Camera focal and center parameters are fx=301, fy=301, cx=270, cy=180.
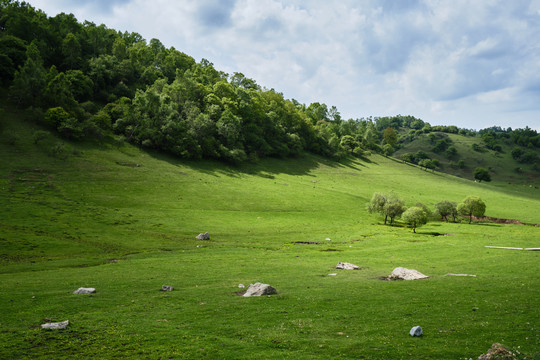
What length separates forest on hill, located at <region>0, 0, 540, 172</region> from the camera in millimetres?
92625

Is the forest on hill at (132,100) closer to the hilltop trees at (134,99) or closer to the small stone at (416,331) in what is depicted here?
the hilltop trees at (134,99)

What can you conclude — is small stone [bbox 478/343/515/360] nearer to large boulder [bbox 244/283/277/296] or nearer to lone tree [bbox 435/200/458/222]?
large boulder [bbox 244/283/277/296]

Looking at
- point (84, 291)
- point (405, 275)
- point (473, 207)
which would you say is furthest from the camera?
point (473, 207)

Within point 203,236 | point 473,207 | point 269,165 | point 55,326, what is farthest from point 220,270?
point 269,165

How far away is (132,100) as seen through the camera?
107625 millimetres

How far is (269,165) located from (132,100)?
56268 millimetres

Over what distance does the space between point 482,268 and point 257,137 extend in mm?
107240

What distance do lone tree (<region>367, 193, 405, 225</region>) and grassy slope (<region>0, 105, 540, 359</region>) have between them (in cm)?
354

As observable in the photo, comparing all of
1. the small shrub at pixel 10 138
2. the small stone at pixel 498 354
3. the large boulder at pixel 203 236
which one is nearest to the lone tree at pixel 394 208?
the large boulder at pixel 203 236

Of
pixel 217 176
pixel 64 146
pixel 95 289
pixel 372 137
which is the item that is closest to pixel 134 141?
pixel 64 146

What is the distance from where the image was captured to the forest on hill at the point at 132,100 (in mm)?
92625

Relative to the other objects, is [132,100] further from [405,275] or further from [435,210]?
[405,275]

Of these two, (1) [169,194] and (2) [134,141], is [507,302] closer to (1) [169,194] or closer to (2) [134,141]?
(1) [169,194]

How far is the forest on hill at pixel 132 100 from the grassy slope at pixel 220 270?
12.9 m
